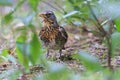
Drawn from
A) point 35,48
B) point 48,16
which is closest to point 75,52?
point 48,16

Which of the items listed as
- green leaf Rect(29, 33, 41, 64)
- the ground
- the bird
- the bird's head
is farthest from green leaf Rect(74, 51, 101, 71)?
the bird's head

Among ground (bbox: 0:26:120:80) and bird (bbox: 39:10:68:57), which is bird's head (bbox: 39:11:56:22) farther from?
ground (bbox: 0:26:120:80)

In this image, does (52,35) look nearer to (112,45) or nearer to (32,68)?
(32,68)

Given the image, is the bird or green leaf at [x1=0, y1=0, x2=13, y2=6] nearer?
green leaf at [x1=0, y1=0, x2=13, y2=6]

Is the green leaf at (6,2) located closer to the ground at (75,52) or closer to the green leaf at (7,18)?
the green leaf at (7,18)

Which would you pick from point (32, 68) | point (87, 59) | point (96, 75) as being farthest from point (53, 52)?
point (87, 59)

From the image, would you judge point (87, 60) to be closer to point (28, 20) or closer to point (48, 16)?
point (28, 20)

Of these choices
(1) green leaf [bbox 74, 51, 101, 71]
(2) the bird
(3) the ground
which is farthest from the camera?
(2) the bird

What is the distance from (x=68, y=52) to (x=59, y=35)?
1.24ft

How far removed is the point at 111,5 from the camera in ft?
6.36

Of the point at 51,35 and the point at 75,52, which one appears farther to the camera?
the point at 75,52

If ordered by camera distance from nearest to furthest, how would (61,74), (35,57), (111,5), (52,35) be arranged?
(61,74) → (35,57) → (111,5) → (52,35)

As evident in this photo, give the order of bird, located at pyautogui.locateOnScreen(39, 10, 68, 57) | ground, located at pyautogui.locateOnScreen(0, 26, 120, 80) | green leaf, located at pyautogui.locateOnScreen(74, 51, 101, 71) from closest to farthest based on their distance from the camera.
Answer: green leaf, located at pyautogui.locateOnScreen(74, 51, 101, 71) → ground, located at pyautogui.locateOnScreen(0, 26, 120, 80) → bird, located at pyautogui.locateOnScreen(39, 10, 68, 57)

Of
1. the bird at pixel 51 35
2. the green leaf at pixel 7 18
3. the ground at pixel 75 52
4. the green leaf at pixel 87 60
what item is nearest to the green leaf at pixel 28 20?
the green leaf at pixel 7 18
